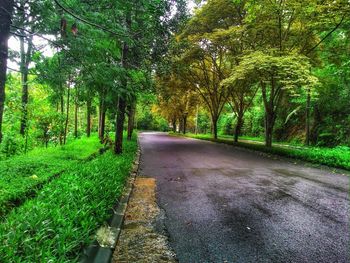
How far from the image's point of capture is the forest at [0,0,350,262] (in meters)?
3.63

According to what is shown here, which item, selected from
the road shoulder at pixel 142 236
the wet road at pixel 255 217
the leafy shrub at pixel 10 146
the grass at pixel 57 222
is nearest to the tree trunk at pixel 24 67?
the leafy shrub at pixel 10 146

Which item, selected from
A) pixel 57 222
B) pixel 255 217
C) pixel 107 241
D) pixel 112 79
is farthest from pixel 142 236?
pixel 112 79

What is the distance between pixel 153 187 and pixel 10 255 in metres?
4.63

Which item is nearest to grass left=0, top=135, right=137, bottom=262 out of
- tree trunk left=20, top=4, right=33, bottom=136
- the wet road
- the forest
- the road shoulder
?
Answer: the forest

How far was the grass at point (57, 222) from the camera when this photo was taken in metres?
2.46

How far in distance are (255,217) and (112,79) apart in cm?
358

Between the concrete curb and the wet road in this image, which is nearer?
the concrete curb

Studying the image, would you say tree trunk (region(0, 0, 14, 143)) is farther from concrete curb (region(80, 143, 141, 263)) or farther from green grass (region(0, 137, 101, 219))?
concrete curb (region(80, 143, 141, 263))

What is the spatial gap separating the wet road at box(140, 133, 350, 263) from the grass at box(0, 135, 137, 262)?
1.20m

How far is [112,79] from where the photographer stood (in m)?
4.59

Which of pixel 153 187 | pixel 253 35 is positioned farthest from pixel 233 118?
pixel 153 187

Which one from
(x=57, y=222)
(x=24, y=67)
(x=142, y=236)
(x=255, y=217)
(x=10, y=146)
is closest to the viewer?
(x=57, y=222)

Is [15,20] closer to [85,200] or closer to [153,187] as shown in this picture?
[85,200]

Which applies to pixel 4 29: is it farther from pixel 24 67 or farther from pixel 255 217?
pixel 255 217
